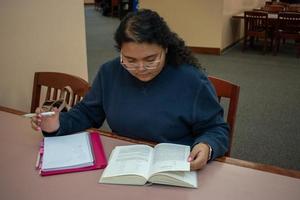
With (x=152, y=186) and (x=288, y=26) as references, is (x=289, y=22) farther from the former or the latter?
(x=152, y=186)

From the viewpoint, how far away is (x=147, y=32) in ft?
4.07

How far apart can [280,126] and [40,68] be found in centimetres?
211

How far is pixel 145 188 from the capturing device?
3.47 ft

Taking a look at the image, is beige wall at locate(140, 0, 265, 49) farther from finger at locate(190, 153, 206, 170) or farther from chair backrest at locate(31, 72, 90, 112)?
finger at locate(190, 153, 206, 170)

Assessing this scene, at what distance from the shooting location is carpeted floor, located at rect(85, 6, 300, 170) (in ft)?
8.91

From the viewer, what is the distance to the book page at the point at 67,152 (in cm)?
119

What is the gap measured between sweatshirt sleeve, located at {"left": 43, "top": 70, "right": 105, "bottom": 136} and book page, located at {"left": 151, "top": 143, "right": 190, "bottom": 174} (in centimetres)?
41

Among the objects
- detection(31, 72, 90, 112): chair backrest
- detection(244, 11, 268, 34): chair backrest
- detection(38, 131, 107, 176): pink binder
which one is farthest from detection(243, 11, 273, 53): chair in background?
detection(38, 131, 107, 176): pink binder

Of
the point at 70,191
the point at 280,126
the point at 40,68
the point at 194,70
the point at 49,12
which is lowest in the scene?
the point at 280,126

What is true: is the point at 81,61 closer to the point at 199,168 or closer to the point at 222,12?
the point at 199,168

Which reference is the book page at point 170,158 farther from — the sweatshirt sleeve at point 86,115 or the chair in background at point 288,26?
the chair in background at point 288,26

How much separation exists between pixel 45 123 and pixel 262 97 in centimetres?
304

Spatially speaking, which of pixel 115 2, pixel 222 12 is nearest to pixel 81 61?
pixel 222 12

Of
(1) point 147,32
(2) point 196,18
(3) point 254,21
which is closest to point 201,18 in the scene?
(2) point 196,18
